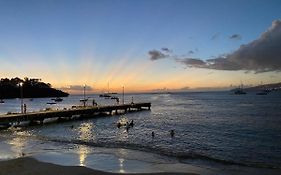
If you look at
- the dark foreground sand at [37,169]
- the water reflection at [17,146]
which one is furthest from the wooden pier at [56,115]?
the dark foreground sand at [37,169]

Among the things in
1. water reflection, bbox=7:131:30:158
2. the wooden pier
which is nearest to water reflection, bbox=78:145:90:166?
water reflection, bbox=7:131:30:158

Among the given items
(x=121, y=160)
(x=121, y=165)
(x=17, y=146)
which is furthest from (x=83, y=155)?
(x=17, y=146)

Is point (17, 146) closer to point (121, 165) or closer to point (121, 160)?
point (121, 160)

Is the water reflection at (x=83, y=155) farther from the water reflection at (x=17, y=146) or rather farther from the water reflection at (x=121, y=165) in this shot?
the water reflection at (x=17, y=146)

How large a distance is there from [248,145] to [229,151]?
194 inches

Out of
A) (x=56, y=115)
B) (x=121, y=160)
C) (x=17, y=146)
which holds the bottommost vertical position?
(x=121, y=160)

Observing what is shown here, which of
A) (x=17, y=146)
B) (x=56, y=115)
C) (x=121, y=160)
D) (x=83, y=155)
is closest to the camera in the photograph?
(x=121, y=160)

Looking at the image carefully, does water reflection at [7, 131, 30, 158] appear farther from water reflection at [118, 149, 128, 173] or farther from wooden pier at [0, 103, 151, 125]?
wooden pier at [0, 103, 151, 125]

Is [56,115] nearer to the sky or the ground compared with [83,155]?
nearer to the sky

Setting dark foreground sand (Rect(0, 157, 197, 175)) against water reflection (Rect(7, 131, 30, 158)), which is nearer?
dark foreground sand (Rect(0, 157, 197, 175))

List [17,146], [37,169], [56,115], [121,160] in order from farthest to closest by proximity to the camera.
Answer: [56,115] → [17,146] → [121,160] → [37,169]

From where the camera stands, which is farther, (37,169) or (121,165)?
(121,165)

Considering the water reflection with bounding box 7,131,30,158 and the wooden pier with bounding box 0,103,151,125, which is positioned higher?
the wooden pier with bounding box 0,103,151,125

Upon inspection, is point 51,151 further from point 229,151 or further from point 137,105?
point 137,105
